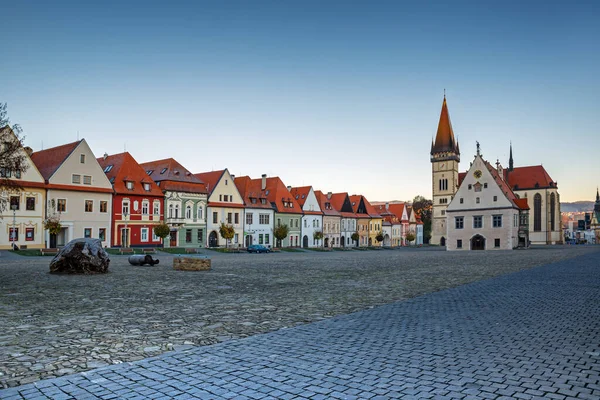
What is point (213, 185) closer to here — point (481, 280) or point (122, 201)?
point (122, 201)

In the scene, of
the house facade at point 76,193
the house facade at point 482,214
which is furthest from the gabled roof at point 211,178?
the house facade at point 482,214

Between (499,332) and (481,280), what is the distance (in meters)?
11.1

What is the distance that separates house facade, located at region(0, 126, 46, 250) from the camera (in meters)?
43.2

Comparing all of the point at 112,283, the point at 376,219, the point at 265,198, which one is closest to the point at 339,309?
the point at 112,283

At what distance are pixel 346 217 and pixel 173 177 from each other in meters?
40.8

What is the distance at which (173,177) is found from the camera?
191ft

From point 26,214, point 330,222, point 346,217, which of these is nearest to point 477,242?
point 330,222

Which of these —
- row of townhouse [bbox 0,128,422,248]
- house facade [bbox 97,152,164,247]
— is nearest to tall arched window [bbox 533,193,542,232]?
row of townhouse [bbox 0,128,422,248]

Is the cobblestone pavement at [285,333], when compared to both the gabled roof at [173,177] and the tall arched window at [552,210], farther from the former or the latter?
the tall arched window at [552,210]

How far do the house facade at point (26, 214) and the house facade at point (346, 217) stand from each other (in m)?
53.9

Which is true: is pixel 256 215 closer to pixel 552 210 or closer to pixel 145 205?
pixel 145 205

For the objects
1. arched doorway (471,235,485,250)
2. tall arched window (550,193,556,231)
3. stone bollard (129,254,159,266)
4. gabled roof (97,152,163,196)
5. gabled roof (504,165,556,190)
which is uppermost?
gabled roof (504,165,556,190)

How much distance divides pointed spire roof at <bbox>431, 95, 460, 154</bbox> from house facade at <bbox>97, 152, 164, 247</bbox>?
70.2m

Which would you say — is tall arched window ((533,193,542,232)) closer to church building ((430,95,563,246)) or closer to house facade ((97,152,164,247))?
church building ((430,95,563,246))
